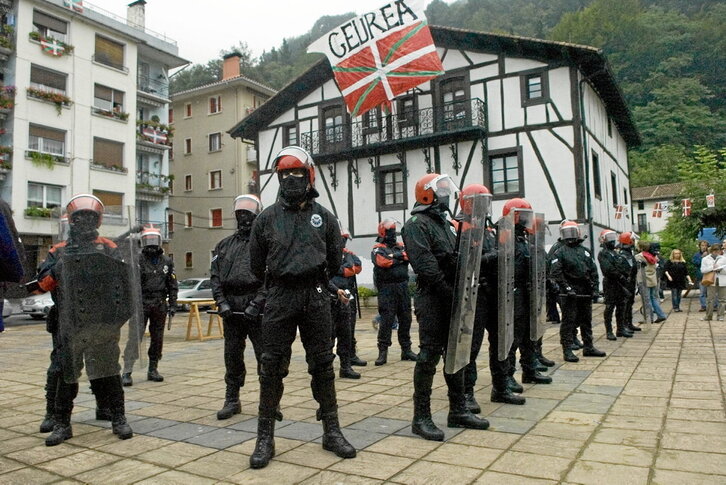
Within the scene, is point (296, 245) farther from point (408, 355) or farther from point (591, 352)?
point (591, 352)

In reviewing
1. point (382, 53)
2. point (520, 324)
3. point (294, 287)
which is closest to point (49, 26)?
point (382, 53)

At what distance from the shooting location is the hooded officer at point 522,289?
5.94 meters

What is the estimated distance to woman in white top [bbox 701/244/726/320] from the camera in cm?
1270

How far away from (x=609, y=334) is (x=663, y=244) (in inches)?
884

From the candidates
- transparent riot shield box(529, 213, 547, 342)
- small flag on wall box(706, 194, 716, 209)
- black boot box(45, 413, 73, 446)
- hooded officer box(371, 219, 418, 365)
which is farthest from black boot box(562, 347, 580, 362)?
small flag on wall box(706, 194, 716, 209)

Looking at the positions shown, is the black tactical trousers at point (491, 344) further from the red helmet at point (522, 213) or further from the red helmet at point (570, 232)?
the red helmet at point (570, 232)

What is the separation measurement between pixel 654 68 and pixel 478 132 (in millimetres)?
46135

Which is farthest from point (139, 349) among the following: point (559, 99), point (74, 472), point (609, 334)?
point (559, 99)

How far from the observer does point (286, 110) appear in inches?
985

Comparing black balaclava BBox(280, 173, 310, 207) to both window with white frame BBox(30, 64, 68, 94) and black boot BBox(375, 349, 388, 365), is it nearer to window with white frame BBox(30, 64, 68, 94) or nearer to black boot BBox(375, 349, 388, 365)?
black boot BBox(375, 349, 388, 365)

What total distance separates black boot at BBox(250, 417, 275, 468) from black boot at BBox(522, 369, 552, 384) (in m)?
3.41

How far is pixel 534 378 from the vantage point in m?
6.20

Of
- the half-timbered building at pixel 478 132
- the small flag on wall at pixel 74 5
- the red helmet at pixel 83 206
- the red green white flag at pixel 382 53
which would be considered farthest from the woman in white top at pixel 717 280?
the small flag on wall at pixel 74 5

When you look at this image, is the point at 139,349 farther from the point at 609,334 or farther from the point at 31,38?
the point at 31,38
